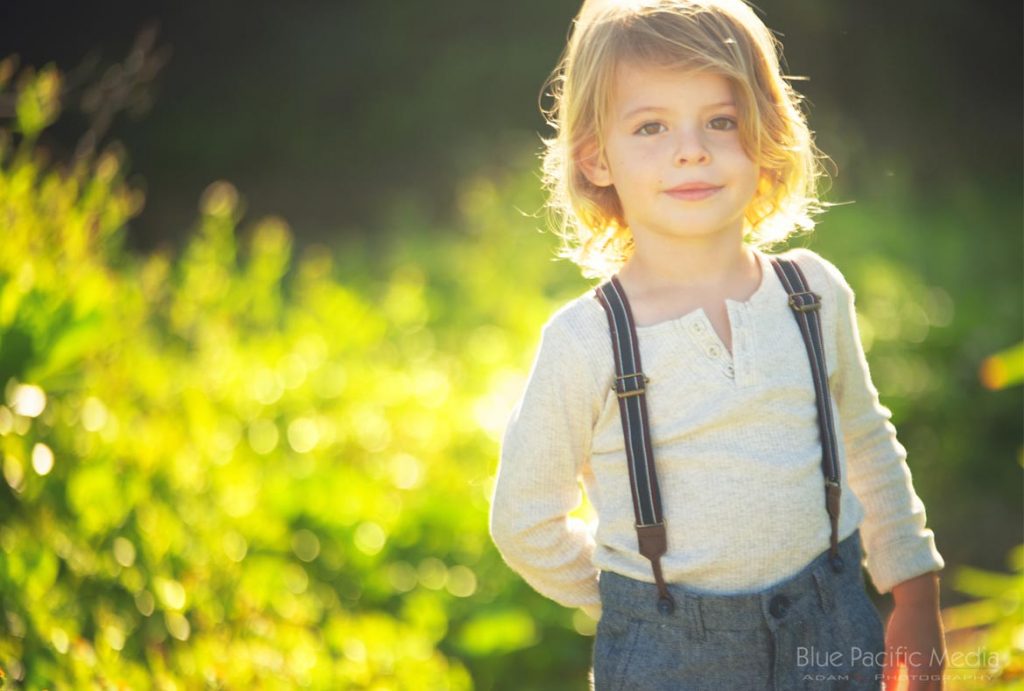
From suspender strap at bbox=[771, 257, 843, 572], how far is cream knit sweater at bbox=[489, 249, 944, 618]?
12 mm

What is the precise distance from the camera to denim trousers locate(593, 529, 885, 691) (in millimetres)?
1757

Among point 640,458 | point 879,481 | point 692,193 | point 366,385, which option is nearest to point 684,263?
point 692,193

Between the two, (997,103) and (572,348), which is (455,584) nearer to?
(572,348)

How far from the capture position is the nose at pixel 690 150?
1.79 metres

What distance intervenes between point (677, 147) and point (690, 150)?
0.07 ft

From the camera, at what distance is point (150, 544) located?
9.11ft

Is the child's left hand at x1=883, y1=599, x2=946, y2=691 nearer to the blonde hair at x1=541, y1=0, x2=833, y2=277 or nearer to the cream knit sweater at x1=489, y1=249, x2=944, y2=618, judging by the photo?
the cream knit sweater at x1=489, y1=249, x2=944, y2=618

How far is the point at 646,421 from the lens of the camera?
174cm

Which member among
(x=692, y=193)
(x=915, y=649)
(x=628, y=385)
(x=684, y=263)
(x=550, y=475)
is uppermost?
(x=692, y=193)

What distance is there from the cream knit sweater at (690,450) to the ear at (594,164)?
0.24 m

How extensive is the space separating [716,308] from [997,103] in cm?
920

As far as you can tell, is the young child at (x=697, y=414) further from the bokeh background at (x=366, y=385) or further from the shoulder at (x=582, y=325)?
the bokeh background at (x=366, y=385)

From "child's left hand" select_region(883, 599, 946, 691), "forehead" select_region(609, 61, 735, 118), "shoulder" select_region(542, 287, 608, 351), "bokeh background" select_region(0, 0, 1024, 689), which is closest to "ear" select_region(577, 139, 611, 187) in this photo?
"forehead" select_region(609, 61, 735, 118)

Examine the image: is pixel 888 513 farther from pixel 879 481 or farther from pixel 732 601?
pixel 732 601
